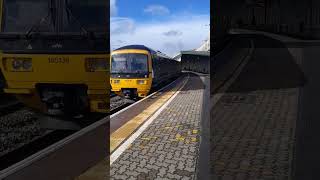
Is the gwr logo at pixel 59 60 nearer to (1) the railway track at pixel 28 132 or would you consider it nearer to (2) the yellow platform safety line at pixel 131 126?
(1) the railway track at pixel 28 132

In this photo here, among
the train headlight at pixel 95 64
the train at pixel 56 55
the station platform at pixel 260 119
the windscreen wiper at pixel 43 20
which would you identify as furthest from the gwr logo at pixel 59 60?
the station platform at pixel 260 119

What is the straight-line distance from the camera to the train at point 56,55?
13.2 ft

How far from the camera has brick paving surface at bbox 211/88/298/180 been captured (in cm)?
394

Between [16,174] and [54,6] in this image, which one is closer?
Answer: [16,174]

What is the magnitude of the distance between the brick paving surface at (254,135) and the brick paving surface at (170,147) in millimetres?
315

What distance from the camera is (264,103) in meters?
7.05

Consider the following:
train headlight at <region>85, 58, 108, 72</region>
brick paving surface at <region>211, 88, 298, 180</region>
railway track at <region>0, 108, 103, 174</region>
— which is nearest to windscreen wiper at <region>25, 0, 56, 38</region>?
train headlight at <region>85, 58, 108, 72</region>

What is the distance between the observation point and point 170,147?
388 centimetres

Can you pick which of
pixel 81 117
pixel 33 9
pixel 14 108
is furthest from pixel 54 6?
pixel 14 108

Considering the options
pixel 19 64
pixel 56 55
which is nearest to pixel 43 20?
pixel 56 55

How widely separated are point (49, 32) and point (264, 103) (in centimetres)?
413

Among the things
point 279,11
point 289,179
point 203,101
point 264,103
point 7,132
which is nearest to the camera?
point 203,101

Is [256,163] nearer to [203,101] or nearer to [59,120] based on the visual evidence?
[203,101]

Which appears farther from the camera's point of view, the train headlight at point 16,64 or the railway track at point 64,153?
the train headlight at point 16,64
